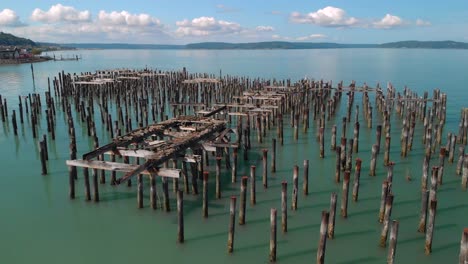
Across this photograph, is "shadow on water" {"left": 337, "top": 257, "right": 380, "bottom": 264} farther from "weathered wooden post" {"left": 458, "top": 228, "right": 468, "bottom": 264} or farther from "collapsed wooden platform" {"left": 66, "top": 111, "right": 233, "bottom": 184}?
"collapsed wooden platform" {"left": 66, "top": 111, "right": 233, "bottom": 184}

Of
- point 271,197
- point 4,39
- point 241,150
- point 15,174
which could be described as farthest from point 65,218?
point 4,39

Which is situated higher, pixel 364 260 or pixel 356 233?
pixel 356 233

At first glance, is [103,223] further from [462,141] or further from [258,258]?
[462,141]

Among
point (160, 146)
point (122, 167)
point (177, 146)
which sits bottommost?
point (122, 167)

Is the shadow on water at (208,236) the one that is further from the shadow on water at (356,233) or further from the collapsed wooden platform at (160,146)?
the shadow on water at (356,233)

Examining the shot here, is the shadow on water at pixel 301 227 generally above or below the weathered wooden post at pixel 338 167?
below

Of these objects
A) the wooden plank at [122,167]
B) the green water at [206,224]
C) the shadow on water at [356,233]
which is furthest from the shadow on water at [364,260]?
the wooden plank at [122,167]

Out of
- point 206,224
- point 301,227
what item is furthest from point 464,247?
point 206,224

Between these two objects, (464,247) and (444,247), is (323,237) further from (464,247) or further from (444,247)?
(444,247)
